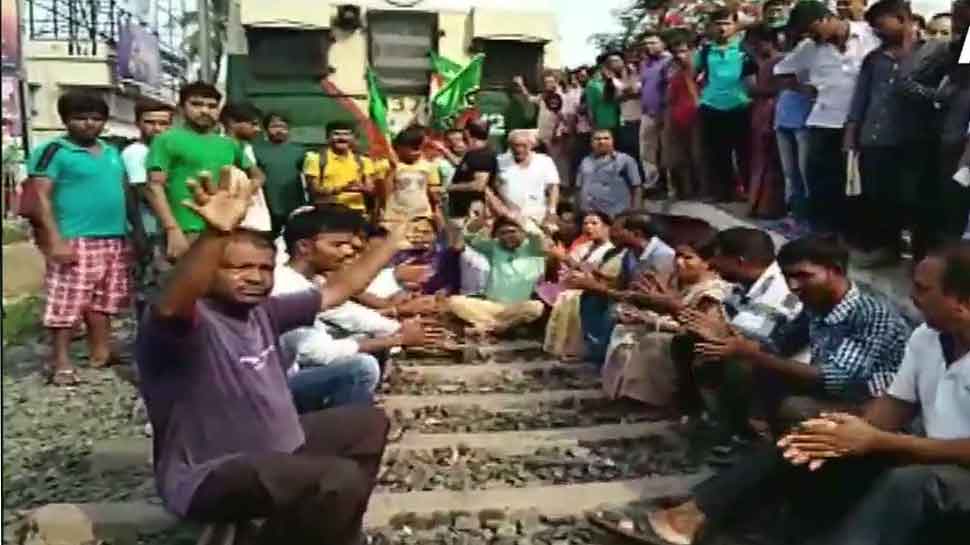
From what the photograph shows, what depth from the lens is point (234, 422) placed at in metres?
3.88

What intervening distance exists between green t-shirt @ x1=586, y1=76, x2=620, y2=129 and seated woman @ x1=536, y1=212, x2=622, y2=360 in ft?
9.37

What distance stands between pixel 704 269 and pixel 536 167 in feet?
13.1

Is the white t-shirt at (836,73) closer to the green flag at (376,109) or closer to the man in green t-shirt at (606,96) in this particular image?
the man in green t-shirt at (606,96)

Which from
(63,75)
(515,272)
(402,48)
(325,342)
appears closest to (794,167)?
(515,272)

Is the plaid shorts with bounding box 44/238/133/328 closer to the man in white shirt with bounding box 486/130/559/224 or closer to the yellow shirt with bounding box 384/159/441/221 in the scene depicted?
the yellow shirt with bounding box 384/159/441/221

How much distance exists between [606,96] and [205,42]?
9.50 metres

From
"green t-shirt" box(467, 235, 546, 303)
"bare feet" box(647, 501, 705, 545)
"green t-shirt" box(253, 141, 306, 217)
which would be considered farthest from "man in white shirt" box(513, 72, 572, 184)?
"bare feet" box(647, 501, 705, 545)

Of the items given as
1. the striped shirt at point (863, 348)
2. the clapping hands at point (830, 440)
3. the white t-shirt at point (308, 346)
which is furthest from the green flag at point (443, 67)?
the clapping hands at point (830, 440)

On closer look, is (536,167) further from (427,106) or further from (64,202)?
(427,106)

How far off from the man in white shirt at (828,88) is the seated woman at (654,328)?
5.85ft

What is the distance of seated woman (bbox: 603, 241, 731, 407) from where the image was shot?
613 cm

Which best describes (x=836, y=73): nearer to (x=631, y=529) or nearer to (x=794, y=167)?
(x=794, y=167)

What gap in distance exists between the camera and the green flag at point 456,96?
15.8 metres

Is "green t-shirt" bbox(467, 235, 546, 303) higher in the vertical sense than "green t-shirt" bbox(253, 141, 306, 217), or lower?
lower
